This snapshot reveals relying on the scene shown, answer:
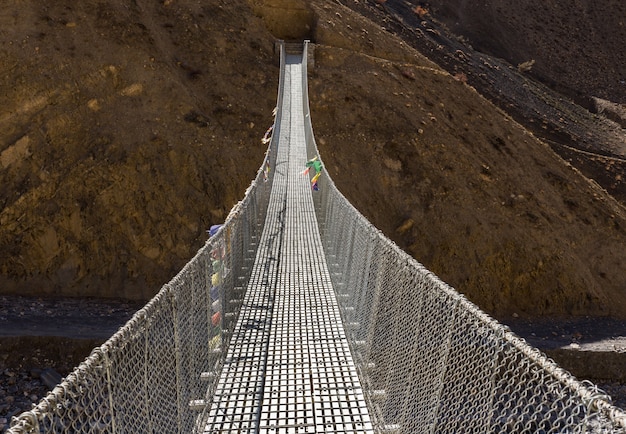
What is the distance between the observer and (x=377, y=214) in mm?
14648

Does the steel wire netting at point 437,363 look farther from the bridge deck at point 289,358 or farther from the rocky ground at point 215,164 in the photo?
the rocky ground at point 215,164

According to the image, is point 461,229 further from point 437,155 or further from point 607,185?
point 607,185

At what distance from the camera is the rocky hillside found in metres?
13.3

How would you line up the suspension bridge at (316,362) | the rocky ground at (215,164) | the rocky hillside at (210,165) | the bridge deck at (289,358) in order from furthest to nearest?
the rocky hillside at (210,165) → the rocky ground at (215,164) → the bridge deck at (289,358) → the suspension bridge at (316,362)

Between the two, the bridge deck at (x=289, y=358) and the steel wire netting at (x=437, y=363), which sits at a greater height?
the steel wire netting at (x=437, y=363)

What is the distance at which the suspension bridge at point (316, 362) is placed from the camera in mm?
2107

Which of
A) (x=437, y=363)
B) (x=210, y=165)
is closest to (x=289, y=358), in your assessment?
(x=437, y=363)

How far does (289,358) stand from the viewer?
4.38 metres

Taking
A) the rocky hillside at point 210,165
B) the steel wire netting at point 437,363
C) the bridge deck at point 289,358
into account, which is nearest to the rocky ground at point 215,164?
the rocky hillside at point 210,165

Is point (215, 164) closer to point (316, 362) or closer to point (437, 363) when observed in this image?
point (316, 362)

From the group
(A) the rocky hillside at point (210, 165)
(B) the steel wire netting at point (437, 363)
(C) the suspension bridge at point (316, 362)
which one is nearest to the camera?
(B) the steel wire netting at point (437, 363)

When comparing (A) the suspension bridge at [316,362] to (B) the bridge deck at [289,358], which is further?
(B) the bridge deck at [289,358]

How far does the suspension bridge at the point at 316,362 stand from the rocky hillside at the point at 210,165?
864 centimetres

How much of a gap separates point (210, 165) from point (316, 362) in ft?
36.9
